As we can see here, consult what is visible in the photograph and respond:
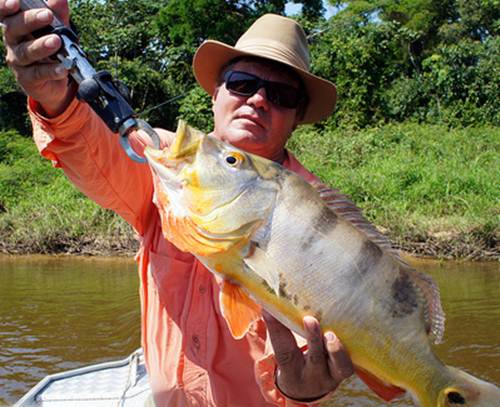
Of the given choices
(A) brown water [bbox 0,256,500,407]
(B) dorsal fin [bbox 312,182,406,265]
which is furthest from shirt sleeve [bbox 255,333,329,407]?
(A) brown water [bbox 0,256,500,407]

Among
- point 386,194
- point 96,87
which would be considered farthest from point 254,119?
point 386,194

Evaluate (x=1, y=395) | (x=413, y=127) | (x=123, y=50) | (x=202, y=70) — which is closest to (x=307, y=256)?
(x=202, y=70)

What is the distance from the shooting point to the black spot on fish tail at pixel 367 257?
193cm

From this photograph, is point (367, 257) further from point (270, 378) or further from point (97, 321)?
point (97, 321)

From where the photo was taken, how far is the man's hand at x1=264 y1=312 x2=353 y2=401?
1963mm

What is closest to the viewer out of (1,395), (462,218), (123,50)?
(1,395)

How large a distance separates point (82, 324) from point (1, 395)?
224cm

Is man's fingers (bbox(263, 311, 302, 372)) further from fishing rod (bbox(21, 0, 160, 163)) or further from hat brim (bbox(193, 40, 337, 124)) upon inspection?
hat brim (bbox(193, 40, 337, 124))

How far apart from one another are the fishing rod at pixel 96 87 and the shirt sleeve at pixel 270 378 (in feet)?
3.25

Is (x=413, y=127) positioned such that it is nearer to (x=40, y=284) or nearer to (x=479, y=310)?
(x=479, y=310)

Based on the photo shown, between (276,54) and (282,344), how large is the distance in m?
1.51

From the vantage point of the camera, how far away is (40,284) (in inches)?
405

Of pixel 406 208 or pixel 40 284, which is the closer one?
pixel 40 284

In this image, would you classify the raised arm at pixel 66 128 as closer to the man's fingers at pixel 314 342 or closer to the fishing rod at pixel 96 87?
the fishing rod at pixel 96 87
